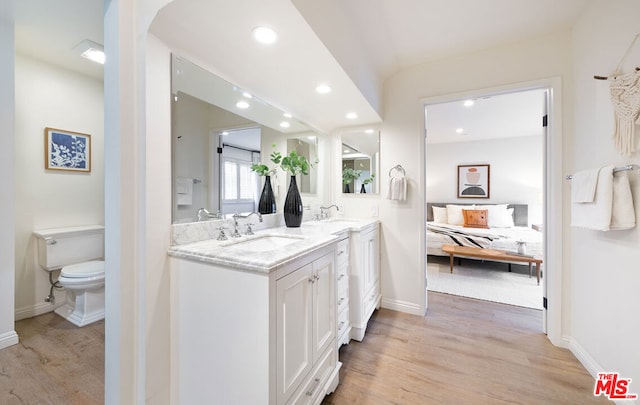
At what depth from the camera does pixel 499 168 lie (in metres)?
5.46

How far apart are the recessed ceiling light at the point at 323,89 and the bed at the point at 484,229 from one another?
10.6ft

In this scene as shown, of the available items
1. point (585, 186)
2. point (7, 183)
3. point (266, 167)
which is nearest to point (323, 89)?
point (266, 167)

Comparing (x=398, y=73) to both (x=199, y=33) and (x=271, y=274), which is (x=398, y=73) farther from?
(x=271, y=274)

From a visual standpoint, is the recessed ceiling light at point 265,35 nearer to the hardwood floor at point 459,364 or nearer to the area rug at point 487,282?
the hardwood floor at point 459,364

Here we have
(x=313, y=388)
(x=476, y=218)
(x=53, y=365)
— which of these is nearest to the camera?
(x=313, y=388)

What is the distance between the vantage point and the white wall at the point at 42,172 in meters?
2.27

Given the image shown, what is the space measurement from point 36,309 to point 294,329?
285 centimetres

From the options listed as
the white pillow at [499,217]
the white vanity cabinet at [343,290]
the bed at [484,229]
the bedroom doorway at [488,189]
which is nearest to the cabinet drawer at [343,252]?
the white vanity cabinet at [343,290]

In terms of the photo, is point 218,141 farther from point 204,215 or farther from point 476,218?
point 476,218

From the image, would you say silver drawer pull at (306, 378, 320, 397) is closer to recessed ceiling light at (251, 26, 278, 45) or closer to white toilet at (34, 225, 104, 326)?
recessed ceiling light at (251, 26, 278, 45)

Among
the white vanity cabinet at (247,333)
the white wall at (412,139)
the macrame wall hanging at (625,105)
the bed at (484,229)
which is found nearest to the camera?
the white vanity cabinet at (247,333)

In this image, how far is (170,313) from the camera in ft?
4.18

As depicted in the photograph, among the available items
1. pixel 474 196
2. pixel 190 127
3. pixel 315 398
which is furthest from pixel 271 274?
pixel 474 196

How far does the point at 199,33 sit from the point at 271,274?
1209 mm
